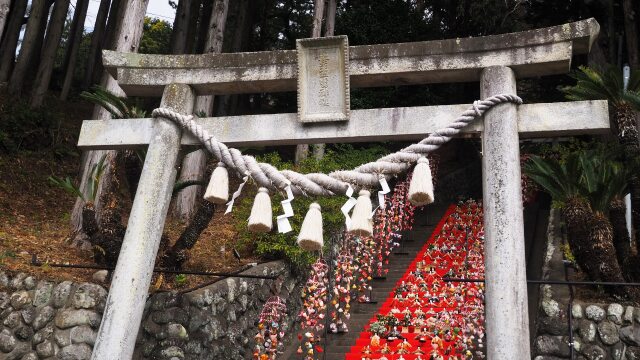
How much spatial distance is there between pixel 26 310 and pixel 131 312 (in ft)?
9.86

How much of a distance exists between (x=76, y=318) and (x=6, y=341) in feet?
2.79

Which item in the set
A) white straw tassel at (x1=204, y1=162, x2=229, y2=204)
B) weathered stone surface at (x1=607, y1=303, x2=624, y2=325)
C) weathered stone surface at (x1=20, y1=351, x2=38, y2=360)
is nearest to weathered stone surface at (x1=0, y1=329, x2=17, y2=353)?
weathered stone surface at (x1=20, y1=351, x2=38, y2=360)

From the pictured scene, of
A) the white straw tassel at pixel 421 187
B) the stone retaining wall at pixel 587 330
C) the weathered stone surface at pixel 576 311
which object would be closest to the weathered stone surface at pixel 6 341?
the white straw tassel at pixel 421 187

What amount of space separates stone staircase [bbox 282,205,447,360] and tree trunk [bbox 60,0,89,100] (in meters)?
11.5

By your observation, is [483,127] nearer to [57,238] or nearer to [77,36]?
[57,238]

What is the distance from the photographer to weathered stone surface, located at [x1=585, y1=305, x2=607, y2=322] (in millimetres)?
6656

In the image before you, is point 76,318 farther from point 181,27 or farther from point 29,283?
point 181,27

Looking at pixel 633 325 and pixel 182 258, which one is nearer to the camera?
pixel 633 325

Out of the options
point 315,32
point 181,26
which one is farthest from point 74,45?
point 315,32

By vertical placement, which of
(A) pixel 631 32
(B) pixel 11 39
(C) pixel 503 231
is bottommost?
(C) pixel 503 231

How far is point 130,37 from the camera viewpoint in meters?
9.26

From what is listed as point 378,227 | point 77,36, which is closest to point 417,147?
point 378,227

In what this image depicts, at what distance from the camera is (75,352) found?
629cm

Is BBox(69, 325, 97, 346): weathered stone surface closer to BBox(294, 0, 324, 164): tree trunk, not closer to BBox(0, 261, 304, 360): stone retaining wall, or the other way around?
BBox(0, 261, 304, 360): stone retaining wall
